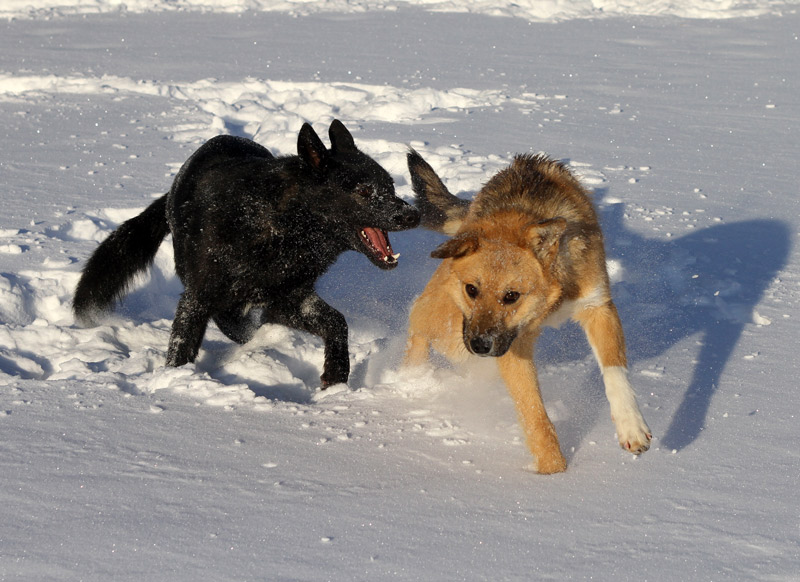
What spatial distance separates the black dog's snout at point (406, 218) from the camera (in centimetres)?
460

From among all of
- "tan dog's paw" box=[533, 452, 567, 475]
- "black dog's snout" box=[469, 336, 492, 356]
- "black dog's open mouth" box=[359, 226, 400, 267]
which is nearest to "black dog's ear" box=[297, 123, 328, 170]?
"black dog's open mouth" box=[359, 226, 400, 267]

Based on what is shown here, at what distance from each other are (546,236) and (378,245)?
114cm

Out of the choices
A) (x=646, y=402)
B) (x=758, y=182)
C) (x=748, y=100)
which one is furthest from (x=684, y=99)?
(x=646, y=402)

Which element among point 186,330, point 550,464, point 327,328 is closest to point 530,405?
point 550,464

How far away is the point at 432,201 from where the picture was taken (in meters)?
5.63

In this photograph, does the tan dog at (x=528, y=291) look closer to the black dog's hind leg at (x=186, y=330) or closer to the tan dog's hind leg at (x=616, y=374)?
the tan dog's hind leg at (x=616, y=374)

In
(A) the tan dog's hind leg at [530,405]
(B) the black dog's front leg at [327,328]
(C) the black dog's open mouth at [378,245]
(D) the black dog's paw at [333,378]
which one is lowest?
(D) the black dog's paw at [333,378]

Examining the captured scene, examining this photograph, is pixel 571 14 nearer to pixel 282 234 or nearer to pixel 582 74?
pixel 582 74

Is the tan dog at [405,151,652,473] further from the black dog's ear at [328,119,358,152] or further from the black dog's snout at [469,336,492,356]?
the black dog's ear at [328,119,358,152]

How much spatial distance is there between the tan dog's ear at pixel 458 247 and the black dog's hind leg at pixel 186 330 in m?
1.48

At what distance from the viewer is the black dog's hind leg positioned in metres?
4.70

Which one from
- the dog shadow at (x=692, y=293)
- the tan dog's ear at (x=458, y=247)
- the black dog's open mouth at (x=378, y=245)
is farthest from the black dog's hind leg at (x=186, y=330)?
the dog shadow at (x=692, y=293)

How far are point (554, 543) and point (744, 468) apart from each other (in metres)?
1.11

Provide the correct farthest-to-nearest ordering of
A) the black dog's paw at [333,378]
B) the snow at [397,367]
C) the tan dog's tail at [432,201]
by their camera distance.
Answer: the tan dog's tail at [432,201]
the black dog's paw at [333,378]
the snow at [397,367]
